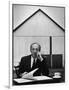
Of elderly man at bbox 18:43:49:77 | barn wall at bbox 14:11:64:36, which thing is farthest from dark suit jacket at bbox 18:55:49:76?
barn wall at bbox 14:11:64:36

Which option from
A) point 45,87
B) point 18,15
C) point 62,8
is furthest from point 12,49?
point 62,8

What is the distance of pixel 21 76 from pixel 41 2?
571 mm

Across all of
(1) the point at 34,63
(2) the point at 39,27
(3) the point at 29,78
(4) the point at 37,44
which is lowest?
(3) the point at 29,78

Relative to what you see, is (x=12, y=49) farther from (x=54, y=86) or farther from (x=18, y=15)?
(x=54, y=86)

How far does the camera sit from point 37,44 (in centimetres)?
155

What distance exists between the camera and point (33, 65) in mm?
1543

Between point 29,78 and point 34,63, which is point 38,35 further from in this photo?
point 29,78

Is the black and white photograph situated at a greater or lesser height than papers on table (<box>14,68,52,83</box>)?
greater

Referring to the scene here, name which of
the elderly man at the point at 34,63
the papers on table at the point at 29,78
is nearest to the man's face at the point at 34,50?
the elderly man at the point at 34,63

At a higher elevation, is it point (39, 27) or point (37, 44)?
point (39, 27)

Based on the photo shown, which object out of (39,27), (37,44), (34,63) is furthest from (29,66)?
(39,27)

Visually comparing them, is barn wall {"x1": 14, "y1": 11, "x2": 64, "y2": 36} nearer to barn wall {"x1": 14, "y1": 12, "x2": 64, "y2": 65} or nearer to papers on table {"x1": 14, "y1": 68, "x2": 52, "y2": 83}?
barn wall {"x1": 14, "y1": 12, "x2": 64, "y2": 65}

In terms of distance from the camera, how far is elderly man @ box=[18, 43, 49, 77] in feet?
4.99

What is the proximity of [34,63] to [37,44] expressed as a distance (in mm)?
146
